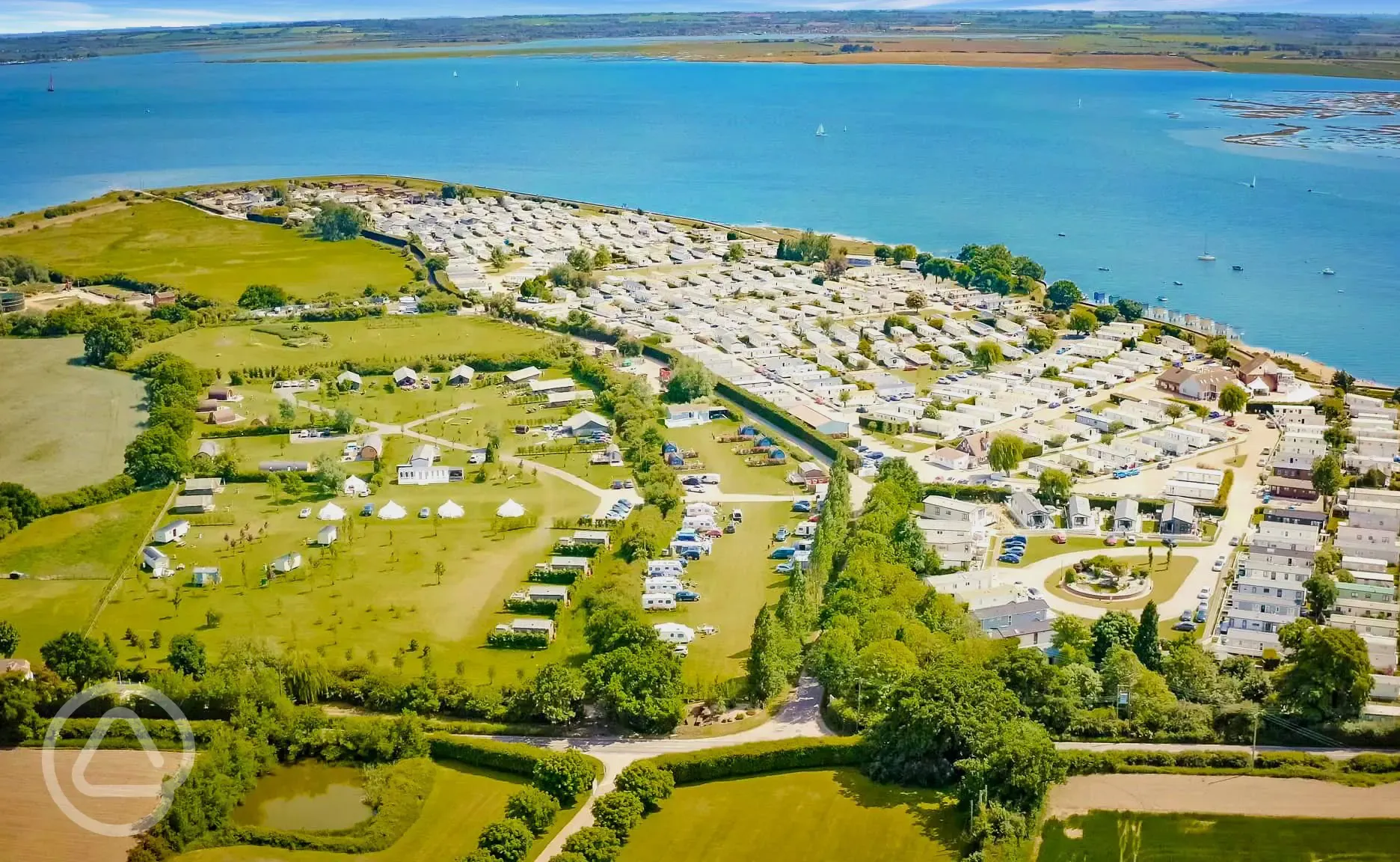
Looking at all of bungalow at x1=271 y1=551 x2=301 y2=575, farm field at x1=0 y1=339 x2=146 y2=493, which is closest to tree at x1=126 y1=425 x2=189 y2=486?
farm field at x1=0 y1=339 x2=146 y2=493

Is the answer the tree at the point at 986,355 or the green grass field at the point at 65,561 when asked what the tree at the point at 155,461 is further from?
the tree at the point at 986,355

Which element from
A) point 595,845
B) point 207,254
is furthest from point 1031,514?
point 207,254

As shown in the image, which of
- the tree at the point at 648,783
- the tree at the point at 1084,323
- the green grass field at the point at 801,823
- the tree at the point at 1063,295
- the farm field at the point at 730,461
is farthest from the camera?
the tree at the point at 1063,295

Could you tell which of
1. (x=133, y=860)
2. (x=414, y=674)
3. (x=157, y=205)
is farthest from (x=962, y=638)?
(x=157, y=205)

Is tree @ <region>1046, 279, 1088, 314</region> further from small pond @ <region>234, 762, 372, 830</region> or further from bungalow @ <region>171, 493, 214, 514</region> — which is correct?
small pond @ <region>234, 762, 372, 830</region>

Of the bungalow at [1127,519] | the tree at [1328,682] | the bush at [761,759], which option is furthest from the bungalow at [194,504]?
the tree at [1328,682]

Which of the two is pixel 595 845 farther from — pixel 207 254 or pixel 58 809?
pixel 207 254
